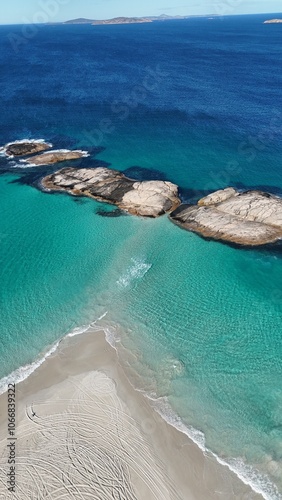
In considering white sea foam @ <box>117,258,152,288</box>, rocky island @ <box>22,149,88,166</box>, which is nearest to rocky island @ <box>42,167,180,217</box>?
rocky island @ <box>22,149,88,166</box>

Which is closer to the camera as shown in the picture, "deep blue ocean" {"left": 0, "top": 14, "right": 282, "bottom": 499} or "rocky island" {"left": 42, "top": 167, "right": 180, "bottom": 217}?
"deep blue ocean" {"left": 0, "top": 14, "right": 282, "bottom": 499}

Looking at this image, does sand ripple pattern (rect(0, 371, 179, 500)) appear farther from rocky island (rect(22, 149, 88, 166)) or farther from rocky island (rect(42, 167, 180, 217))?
rocky island (rect(22, 149, 88, 166))

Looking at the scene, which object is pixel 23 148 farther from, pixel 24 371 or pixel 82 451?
pixel 82 451

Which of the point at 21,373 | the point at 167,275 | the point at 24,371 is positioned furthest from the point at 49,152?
the point at 21,373

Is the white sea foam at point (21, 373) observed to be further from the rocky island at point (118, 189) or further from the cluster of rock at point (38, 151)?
the cluster of rock at point (38, 151)

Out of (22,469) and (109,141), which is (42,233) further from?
(109,141)

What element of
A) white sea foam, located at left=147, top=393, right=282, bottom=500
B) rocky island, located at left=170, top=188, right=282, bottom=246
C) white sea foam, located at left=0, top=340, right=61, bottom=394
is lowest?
white sea foam, located at left=147, top=393, right=282, bottom=500
